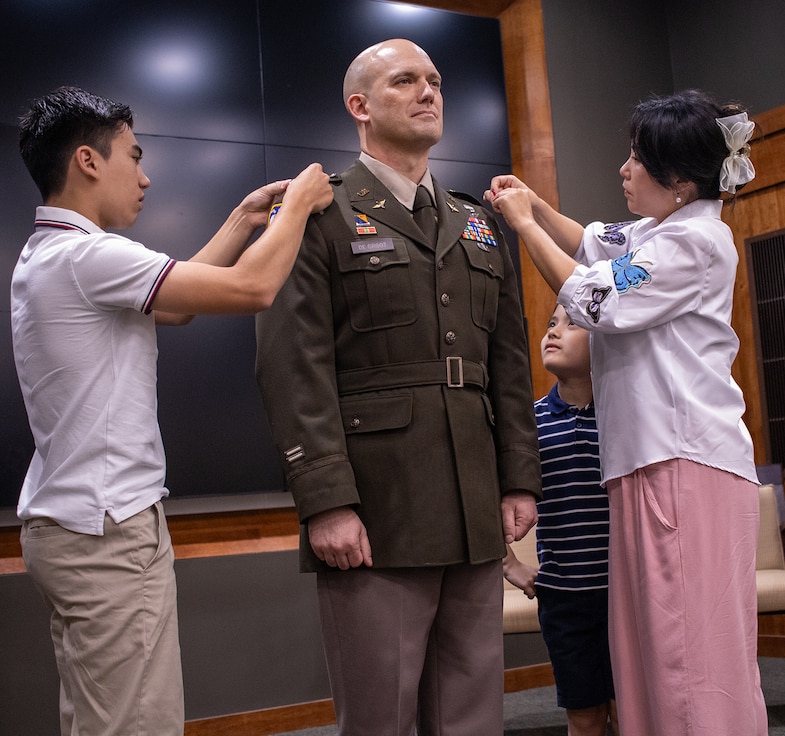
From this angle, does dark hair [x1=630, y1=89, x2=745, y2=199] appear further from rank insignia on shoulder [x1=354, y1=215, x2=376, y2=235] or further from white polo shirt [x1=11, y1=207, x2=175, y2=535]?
white polo shirt [x1=11, y1=207, x2=175, y2=535]

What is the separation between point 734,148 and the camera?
1915mm

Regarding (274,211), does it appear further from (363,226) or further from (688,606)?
(688,606)

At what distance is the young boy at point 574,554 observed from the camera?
93.7 inches

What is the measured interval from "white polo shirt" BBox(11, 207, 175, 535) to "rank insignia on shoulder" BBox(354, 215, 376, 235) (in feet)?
1.24

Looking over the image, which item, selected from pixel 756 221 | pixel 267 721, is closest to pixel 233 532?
pixel 267 721

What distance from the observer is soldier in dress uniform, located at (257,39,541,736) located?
5.36ft

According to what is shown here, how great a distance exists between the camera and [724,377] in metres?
1.88

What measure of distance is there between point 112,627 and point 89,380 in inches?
15.4

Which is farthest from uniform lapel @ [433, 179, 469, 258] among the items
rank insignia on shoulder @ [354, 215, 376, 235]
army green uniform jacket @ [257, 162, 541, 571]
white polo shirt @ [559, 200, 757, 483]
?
white polo shirt @ [559, 200, 757, 483]

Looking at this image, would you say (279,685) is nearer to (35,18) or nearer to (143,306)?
(143,306)

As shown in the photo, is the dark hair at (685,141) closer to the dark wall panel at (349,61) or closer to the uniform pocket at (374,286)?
the uniform pocket at (374,286)

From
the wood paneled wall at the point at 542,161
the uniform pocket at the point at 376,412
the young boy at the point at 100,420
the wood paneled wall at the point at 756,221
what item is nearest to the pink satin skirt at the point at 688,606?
the uniform pocket at the point at 376,412

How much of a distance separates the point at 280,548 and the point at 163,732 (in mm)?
2226

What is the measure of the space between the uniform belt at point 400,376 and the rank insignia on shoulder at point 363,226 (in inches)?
10.2
